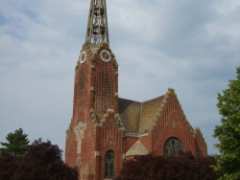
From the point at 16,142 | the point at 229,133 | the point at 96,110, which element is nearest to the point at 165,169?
the point at 229,133

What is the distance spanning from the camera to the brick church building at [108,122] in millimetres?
52062

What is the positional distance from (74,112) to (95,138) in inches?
335

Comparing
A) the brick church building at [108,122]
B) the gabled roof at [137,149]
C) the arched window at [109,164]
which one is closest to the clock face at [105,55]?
the brick church building at [108,122]

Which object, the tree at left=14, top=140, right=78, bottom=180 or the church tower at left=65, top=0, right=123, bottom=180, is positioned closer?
the tree at left=14, top=140, right=78, bottom=180

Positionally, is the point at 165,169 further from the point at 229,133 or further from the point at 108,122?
the point at 108,122

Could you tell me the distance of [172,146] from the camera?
5491cm

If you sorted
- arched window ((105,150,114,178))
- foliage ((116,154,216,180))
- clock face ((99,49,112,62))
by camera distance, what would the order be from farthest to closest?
clock face ((99,49,112,62)) < arched window ((105,150,114,178)) < foliage ((116,154,216,180))

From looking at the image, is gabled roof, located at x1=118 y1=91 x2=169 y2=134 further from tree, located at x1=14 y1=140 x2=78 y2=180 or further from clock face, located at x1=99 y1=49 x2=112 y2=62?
tree, located at x1=14 y1=140 x2=78 y2=180

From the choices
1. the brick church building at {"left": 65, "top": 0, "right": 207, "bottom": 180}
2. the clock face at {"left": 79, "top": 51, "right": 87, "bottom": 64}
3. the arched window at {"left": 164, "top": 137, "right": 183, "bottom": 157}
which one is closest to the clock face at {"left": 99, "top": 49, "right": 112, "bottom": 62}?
the brick church building at {"left": 65, "top": 0, "right": 207, "bottom": 180}

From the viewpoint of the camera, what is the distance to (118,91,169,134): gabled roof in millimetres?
55603

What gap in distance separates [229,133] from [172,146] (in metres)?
31.7

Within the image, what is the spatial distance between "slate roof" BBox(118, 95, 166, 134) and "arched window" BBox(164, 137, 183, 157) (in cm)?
334

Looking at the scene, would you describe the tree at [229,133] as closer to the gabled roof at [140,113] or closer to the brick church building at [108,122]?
the brick church building at [108,122]

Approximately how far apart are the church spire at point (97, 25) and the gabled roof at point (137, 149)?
640 inches
